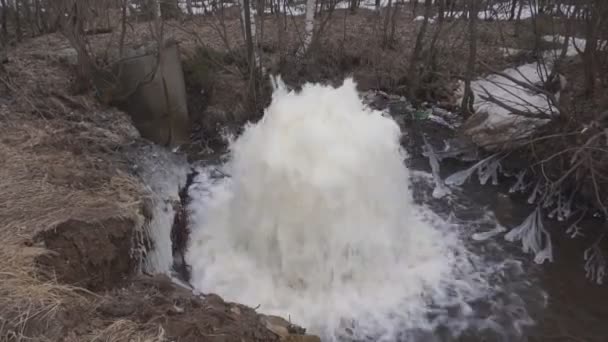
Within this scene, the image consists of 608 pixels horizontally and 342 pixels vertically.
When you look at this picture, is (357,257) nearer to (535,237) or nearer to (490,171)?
(535,237)

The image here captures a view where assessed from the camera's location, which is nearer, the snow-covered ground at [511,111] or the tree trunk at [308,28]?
the snow-covered ground at [511,111]

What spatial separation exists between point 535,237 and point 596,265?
0.76m

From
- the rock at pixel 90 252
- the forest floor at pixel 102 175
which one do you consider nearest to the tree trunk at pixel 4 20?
the forest floor at pixel 102 175

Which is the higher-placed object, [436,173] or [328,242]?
[328,242]

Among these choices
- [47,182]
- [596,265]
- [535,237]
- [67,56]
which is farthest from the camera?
[67,56]

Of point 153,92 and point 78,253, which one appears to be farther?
point 153,92

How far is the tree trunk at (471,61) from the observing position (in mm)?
9586

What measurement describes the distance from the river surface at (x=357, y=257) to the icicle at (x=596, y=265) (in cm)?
9

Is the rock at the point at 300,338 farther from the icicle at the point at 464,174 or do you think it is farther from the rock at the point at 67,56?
the rock at the point at 67,56

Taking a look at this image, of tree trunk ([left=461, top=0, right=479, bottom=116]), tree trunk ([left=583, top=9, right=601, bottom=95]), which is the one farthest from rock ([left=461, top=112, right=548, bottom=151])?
tree trunk ([left=583, top=9, right=601, bottom=95])

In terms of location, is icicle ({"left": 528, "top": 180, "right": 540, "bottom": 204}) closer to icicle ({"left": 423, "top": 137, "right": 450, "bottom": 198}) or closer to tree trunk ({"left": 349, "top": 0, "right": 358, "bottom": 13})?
icicle ({"left": 423, "top": 137, "right": 450, "bottom": 198})

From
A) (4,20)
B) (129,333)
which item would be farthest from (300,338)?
(4,20)

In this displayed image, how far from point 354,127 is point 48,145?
3.89 metres

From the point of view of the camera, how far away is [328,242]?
564cm
